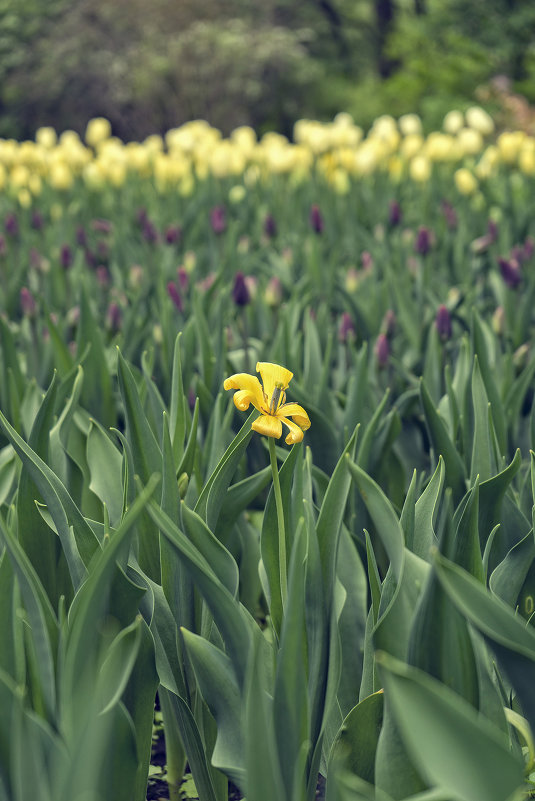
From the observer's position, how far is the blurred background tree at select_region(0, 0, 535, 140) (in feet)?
54.3

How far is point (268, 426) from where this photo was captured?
1134mm

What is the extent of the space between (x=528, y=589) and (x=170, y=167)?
529 centimetres

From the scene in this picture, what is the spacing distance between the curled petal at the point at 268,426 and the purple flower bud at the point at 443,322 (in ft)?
4.21

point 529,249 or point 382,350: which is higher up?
point 382,350

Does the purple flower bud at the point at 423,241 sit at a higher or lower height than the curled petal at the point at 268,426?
lower

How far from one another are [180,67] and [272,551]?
16876 mm

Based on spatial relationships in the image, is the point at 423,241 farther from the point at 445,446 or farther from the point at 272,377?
the point at 272,377

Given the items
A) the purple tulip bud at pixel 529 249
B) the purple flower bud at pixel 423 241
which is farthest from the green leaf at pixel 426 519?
the purple tulip bud at pixel 529 249

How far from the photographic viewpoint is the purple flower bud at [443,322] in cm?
234

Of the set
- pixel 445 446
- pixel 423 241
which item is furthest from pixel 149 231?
pixel 445 446

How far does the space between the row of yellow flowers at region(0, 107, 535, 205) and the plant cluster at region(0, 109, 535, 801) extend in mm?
2772

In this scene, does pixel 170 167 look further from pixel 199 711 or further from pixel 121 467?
pixel 199 711

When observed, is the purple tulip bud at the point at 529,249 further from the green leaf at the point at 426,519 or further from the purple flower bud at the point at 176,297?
the green leaf at the point at 426,519

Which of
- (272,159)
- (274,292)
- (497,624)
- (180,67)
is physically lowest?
(180,67)
